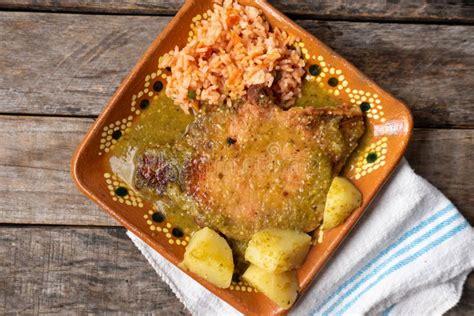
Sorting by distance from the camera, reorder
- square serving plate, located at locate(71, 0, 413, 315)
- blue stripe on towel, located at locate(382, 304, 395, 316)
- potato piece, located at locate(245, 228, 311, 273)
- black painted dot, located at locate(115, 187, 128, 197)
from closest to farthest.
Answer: potato piece, located at locate(245, 228, 311, 273) → square serving plate, located at locate(71, 0, 413, 315) → black painted dot, located at locate(115, 187, 128, 197) → blue stripe on towel, located at locate(382, 304, 395, 316)

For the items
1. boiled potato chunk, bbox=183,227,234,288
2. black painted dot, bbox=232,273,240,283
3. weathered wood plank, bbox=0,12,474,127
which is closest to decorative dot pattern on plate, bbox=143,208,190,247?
boiled potato chunk, bbox=183,227,234,288

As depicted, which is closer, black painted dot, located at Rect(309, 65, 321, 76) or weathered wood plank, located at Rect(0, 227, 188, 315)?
black painted dot, located at Rect(309, 65, 321, 76)

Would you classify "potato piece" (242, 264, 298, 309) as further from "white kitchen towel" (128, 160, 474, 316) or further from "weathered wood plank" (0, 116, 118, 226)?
"weathered wood plank" (0, 116, 118, 226)

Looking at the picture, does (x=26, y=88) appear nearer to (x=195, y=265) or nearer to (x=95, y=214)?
(x=95, y=214)

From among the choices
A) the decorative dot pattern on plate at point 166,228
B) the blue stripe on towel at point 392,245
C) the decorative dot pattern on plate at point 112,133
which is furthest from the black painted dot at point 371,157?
the decorative dot pattern on plate at point 112,133

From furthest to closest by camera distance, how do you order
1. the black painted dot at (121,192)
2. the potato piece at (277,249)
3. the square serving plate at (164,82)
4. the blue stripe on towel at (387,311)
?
1. the blue stripe on towel at (387,311)
2. the black painted dot at (121,192)
3. the square serving plate at (164,82)
4. the potato piece at (277,249)

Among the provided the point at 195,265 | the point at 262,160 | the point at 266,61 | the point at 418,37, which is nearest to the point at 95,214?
the point at 195,265

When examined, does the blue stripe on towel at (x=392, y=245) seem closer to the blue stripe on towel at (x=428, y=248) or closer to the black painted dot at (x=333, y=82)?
the blue stripe on towel at (x=428, y=248)
